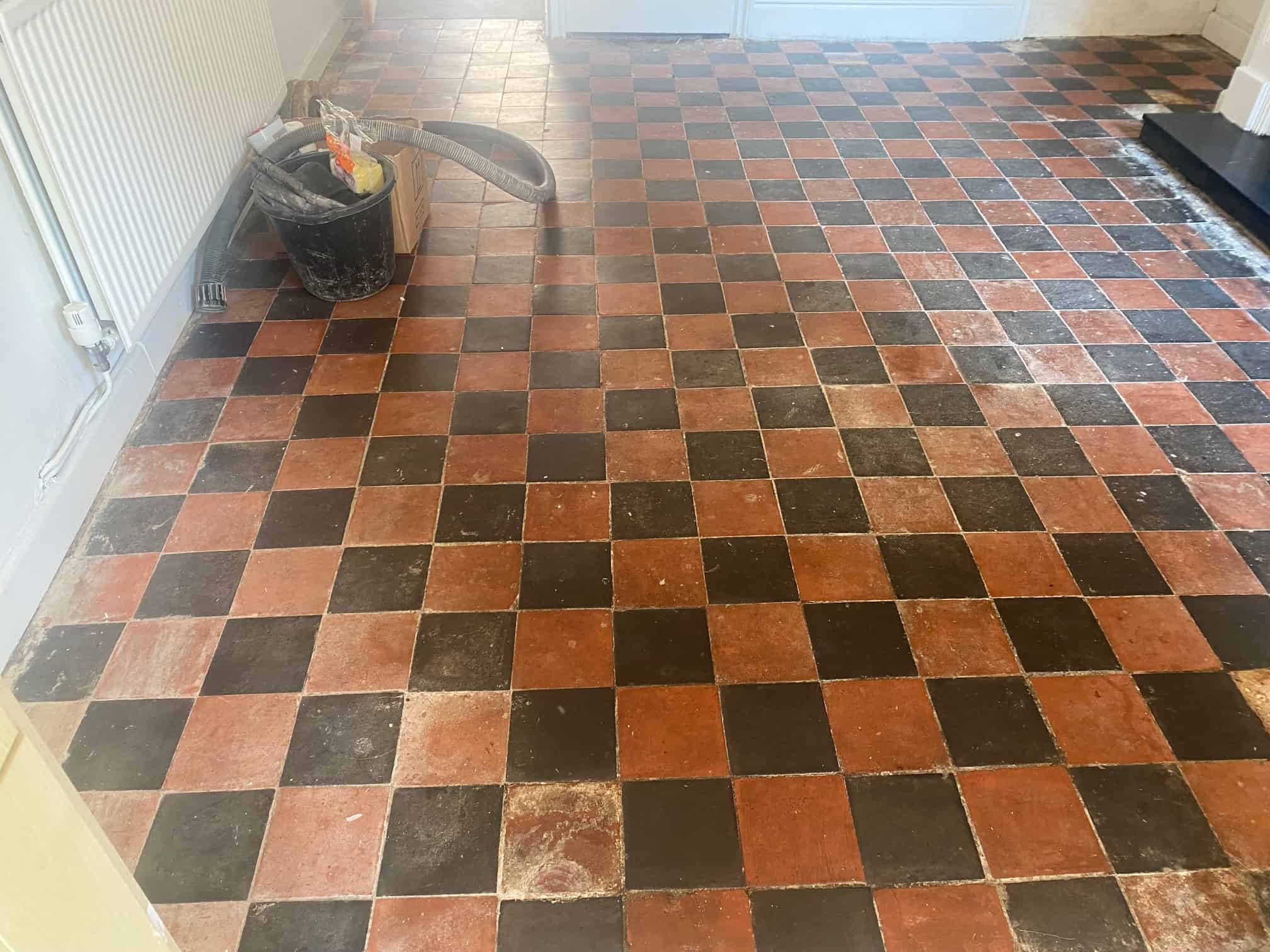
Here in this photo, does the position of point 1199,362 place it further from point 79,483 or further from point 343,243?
point 79,483

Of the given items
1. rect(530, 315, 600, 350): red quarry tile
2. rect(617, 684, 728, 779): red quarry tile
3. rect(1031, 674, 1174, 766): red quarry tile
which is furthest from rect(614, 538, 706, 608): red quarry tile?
rect(530, 315, 600, 350): red quarry tile

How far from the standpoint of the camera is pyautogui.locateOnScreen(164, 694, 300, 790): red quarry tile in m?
1.62

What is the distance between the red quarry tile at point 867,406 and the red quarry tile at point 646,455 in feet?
1.44

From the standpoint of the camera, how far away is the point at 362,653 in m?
1.82

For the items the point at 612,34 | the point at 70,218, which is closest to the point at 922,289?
the point at 70,218

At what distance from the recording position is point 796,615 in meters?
1.89

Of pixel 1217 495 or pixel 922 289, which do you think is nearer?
pixel 1217 495

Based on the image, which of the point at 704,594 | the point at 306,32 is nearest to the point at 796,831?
the point at 704,594

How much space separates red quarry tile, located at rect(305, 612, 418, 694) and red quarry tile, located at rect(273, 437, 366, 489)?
1.42 feet

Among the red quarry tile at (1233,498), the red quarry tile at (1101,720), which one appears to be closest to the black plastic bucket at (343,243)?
the red quarry tile at (1101,720)

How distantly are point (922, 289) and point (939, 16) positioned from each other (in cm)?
254

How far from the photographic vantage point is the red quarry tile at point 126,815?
1521mm

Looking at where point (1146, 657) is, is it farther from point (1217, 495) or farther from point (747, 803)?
point (747, 803)

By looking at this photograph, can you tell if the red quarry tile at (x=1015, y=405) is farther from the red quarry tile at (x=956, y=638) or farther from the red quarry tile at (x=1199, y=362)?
the red quarry tile at (x=956, y=638)
